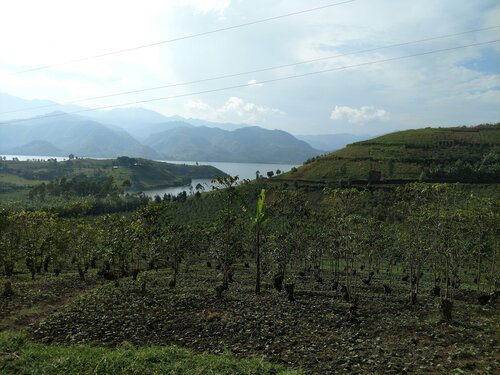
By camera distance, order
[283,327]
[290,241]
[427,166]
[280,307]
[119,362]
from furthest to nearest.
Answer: [427,166]
[290,241]
[280,307]
[283,327]
[119,362]

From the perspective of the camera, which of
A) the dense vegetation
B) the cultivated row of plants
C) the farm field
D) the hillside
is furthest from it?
the hillside

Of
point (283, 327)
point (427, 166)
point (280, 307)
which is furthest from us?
point (427, 166)

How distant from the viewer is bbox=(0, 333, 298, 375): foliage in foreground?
16859 mm

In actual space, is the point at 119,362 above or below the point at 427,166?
below

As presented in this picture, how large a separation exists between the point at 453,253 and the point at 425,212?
6.51 metres

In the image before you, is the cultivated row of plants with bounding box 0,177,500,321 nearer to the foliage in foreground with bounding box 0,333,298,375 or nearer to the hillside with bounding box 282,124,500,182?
the foliage in foreground with bounding box 0,333,298,375

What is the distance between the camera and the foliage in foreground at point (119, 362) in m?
16.9

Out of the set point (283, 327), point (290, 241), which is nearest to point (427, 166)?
point (290, 241)

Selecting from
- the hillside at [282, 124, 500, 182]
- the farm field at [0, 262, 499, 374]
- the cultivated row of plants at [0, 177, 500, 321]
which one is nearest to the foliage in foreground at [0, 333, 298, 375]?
the farm field at [0, 262, 499, 374]

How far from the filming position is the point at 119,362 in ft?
57.0

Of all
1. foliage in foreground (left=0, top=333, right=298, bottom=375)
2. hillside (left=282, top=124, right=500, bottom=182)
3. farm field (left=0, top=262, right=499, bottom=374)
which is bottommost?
farm field (left=0, top=262, right=499, bottom=374)

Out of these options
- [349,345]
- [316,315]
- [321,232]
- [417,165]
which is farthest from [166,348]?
[417,165]

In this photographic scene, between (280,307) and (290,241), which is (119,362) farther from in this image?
(290,241)

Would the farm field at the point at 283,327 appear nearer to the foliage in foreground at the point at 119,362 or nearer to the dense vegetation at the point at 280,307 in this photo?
the dense vegetation at the point at 280,307
